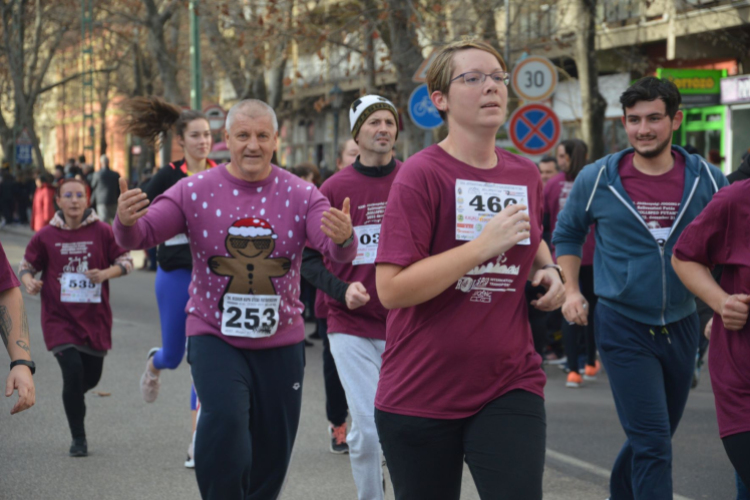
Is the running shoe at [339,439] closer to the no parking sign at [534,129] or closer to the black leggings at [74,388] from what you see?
the black leggings at [74,388]

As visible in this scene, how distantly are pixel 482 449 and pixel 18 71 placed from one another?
4112 cm

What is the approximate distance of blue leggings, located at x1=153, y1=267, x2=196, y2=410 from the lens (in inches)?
260

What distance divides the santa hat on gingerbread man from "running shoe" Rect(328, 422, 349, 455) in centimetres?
251

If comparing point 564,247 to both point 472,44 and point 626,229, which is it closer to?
point 626,229

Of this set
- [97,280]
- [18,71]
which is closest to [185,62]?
[18,71]

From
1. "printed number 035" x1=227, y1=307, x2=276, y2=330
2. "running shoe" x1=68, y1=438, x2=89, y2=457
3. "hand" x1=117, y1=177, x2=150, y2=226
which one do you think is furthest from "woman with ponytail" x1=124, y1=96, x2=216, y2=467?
"hand" x1=117, y1=177, x2=150, y2=226

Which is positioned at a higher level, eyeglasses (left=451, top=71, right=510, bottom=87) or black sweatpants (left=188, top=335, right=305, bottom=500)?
eyeglasses (left=451, top=71, right=510, bottom=87)

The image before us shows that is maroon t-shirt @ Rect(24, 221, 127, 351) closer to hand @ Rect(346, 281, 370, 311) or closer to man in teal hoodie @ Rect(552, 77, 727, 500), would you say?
hand @ Rect(346, 281, 370, 311)

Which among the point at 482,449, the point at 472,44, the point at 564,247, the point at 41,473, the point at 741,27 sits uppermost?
the point at 741,27

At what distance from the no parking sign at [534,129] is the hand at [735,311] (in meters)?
9.33

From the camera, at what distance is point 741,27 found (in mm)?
21219

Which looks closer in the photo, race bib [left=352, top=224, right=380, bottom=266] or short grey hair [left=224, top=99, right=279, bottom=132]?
short grey hair [left=224, top=99, right=279, bottom=132]

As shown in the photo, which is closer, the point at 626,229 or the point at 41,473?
the point at 626,229

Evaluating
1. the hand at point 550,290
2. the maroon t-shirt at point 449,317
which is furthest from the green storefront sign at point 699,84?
the maroon t-shirt at point 449,317
